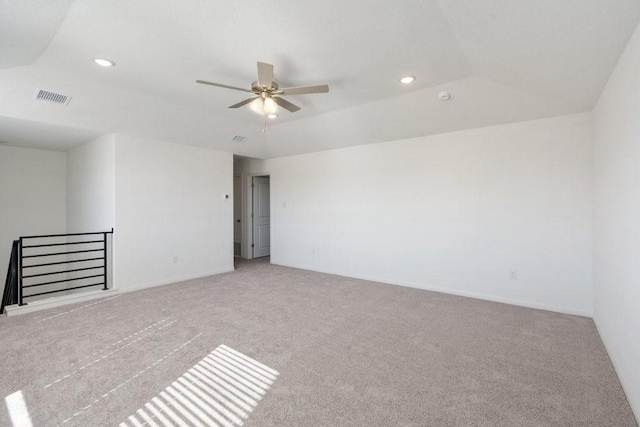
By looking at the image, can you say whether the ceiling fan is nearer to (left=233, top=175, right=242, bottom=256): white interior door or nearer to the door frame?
the door frame

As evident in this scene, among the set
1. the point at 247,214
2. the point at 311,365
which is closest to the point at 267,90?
the point at 311,365

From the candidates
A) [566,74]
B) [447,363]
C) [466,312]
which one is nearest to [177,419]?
[447,363]

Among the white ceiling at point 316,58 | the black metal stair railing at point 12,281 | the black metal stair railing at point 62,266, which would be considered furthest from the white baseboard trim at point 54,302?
the white ceiling at point 316,58

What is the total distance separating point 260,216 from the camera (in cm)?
748

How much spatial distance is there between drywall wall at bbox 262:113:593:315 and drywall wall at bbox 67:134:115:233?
10.8ft

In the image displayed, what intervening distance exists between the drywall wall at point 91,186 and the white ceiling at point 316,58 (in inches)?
17.8

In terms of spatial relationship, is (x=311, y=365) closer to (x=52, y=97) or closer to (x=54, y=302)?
(x=54, y=302)

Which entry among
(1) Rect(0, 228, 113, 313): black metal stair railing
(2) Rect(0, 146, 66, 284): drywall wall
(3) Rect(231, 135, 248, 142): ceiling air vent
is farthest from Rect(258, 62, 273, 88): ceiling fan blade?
(2) Rect(0, 146, 66, 284): drywall wall

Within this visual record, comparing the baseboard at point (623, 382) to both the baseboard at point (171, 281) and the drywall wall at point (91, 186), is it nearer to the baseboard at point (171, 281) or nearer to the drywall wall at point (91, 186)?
the baseboard at point (171, 281)

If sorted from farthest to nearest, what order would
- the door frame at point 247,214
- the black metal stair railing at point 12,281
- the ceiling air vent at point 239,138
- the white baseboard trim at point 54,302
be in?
the door frame at point 247,214, the ceiling air vent at point 239,138, the black metal stair railing at point 12,281, the white baseboard trim at point 54,302

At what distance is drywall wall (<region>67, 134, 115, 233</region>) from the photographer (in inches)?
178

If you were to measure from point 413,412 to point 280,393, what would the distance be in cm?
90

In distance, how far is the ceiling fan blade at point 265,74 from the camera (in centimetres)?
236

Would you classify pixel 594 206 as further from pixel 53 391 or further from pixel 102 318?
pixel 102 318
